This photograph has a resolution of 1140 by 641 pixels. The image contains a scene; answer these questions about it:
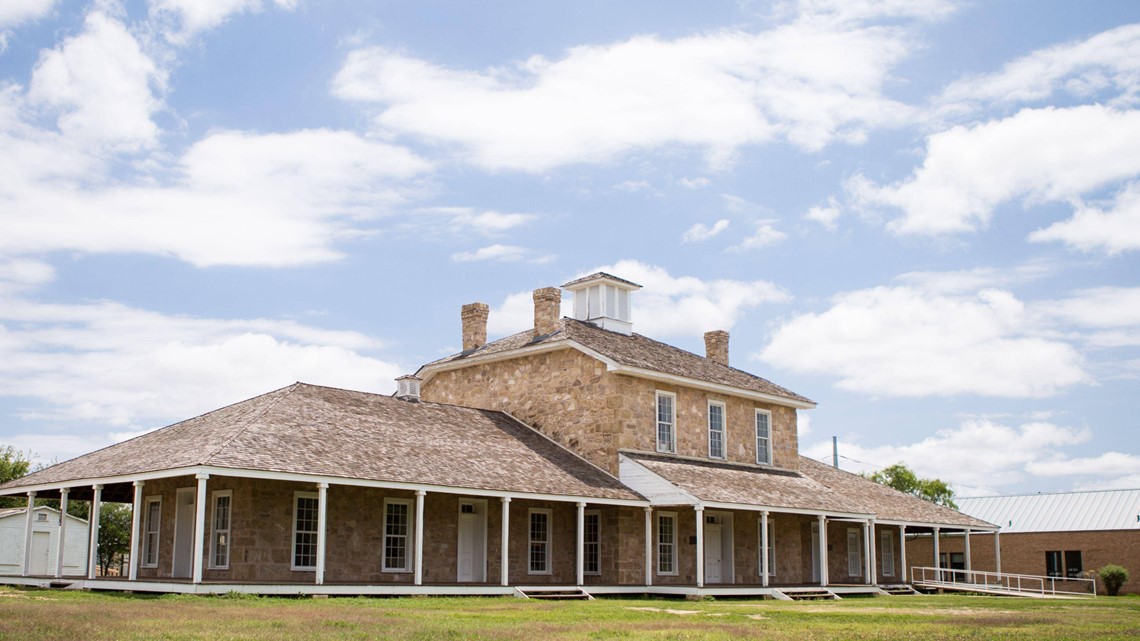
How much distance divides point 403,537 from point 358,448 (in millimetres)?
2788

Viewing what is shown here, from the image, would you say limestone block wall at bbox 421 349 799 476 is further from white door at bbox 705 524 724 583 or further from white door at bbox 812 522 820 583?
white door at bbox 812 522 820 583

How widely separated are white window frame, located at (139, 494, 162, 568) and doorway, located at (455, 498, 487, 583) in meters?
6.77

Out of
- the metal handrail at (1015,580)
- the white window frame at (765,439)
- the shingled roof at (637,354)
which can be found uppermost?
the shingled roof at (637,354)

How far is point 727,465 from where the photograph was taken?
32.1 meters

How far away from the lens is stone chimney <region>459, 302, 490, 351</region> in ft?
111

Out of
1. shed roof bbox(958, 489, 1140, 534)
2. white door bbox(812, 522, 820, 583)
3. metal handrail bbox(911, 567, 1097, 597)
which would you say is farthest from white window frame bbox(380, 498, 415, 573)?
shed roof bbox(958, 489, 1140, 534)

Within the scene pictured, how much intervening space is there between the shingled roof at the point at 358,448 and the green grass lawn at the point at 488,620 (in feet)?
8.84

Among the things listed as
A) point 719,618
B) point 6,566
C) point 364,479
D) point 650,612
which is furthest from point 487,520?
point 6,566

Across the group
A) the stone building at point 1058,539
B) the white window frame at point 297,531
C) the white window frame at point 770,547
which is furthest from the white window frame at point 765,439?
the white window frame at point 297,531

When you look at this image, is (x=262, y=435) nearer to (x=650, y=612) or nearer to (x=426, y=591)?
(x=426, y=591)

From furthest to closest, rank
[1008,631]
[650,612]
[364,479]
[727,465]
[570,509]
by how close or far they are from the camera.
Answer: [727,465] < [570,509] < [364,479] < [650,612] < [1008,631]

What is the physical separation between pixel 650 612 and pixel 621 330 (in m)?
15.0

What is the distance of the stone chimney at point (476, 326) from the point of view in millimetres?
33844

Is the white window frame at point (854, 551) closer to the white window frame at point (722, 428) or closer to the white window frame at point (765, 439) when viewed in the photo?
the white window frame at point (765, 439)
